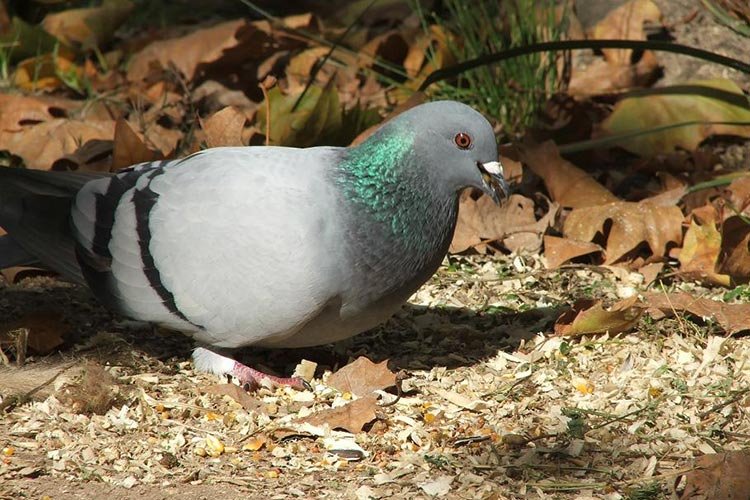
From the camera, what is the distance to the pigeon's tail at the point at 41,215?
3.83 meters

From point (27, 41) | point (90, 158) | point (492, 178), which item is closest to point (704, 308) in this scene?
point (492, 178)

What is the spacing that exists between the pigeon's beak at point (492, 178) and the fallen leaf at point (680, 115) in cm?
187

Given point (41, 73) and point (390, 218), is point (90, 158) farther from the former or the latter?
point (390, 218)

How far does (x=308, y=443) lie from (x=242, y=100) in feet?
9.77

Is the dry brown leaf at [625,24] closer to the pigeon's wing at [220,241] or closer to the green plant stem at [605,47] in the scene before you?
the green plant stem at [605,47]

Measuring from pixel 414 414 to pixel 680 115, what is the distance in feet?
8.19

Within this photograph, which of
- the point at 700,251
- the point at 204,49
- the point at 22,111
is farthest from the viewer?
the point at 204,49

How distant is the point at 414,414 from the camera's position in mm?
3629

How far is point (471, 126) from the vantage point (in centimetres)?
355

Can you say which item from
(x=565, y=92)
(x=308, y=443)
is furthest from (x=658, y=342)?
(x=565, y=92)

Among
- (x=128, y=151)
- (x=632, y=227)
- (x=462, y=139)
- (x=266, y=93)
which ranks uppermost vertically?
(x=462, y=139)

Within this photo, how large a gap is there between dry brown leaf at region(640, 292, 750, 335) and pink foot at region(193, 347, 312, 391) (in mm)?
1306

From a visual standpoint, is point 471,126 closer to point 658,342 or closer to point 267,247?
point 267,247

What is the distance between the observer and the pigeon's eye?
355 centimetres
